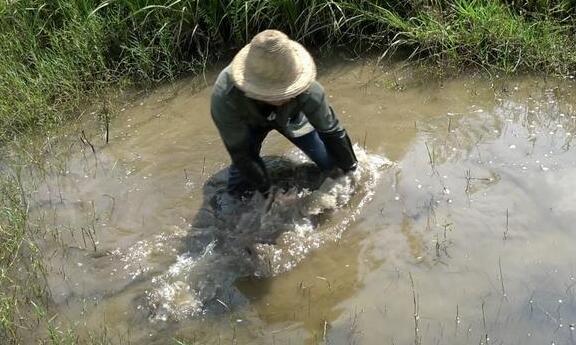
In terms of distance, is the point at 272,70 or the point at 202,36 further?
the point at 202,36

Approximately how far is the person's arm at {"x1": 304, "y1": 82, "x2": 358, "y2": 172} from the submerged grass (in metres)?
1.39

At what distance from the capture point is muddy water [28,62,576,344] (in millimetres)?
3033

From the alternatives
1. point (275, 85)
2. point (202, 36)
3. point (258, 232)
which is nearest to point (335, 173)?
point (258, 232)

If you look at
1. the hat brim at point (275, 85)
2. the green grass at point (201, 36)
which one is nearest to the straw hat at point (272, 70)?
the hat brim at point (275, 85)

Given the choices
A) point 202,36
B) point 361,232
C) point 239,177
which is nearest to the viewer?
point 361,232

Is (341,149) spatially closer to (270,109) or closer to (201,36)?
(270,109)

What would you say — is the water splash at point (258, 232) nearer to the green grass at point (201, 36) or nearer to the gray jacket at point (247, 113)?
the gray jacket at point (247, 113)

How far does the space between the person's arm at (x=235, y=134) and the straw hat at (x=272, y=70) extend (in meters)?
0.24

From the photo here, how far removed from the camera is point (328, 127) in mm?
3461

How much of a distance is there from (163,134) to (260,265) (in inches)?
59.3

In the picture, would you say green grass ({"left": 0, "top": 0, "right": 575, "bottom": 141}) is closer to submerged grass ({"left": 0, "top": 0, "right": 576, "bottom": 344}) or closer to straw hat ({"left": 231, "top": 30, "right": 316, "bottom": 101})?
submerged grass ({"left": 0, "top": 0, "right": 576, "bottom": 344})

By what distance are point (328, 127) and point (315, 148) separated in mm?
343

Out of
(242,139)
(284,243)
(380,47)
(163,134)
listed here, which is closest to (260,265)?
(284,243)

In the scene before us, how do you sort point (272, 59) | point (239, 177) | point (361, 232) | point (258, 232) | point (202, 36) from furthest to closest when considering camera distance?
point (202, 36)
point (239, 177)
point (258, 232)
point (361, 232)
point (272, 59)
